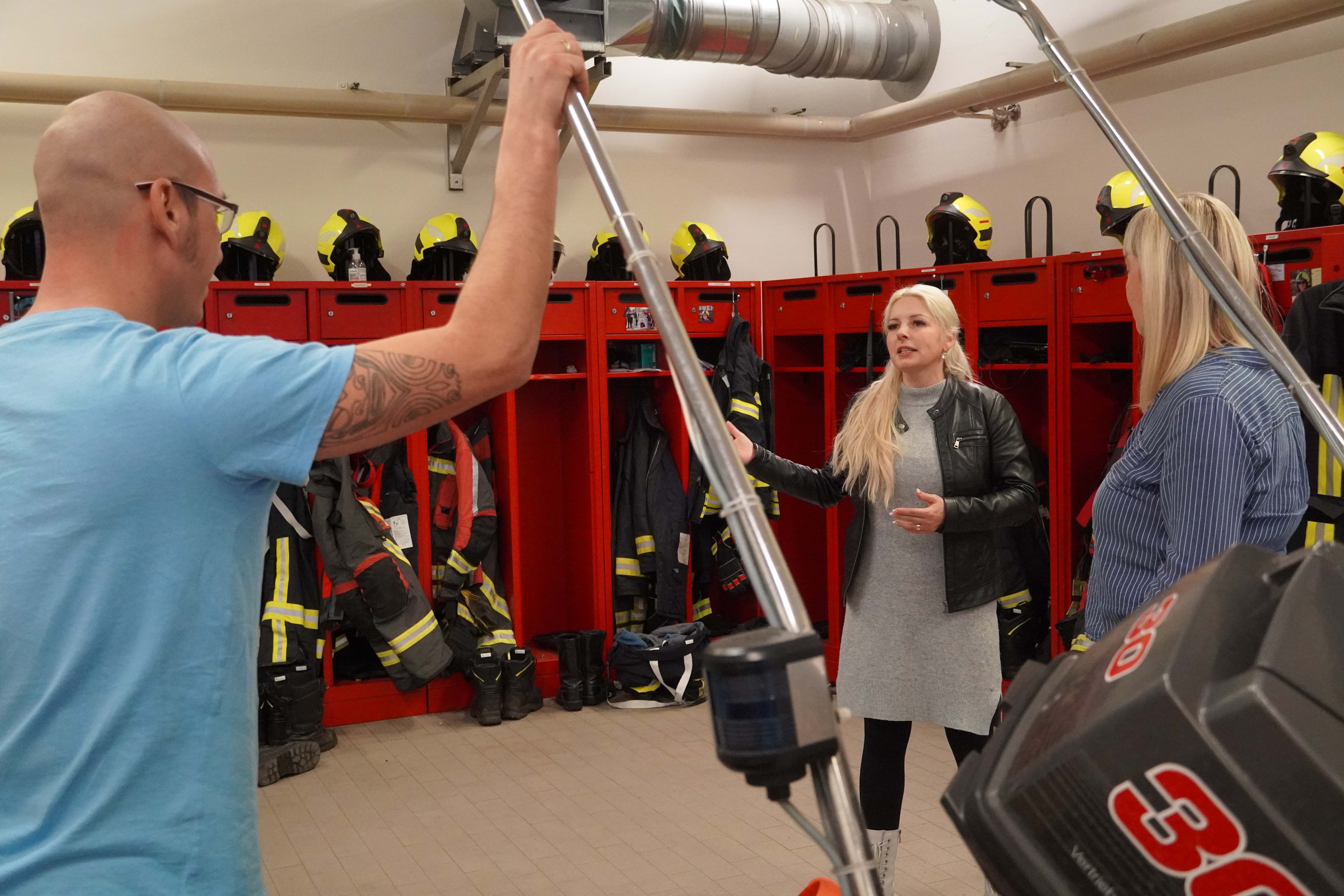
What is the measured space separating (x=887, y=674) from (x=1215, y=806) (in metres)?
2.24

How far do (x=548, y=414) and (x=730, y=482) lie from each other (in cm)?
532

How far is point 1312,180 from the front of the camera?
13.1 feet

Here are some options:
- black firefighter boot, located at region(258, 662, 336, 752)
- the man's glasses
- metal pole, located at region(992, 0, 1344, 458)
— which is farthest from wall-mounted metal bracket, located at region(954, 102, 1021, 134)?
the man's glasses

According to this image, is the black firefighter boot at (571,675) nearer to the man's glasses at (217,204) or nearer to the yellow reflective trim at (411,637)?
the yellow reflective trim at (411,637)

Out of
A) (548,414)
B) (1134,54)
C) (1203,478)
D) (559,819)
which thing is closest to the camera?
(1203,478)

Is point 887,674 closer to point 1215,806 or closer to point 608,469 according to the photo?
point 1215,806

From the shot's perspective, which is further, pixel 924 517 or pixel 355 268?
pixel 355 268

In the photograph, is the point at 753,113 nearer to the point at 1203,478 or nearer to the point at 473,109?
the point at 473,109

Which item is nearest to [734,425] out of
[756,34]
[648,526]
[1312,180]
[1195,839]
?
[648,526]

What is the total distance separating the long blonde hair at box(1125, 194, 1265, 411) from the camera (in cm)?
197

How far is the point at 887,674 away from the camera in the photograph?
3018mm

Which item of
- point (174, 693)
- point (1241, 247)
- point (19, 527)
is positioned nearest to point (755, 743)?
point (174, 693)

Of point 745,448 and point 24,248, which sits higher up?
point 24,248

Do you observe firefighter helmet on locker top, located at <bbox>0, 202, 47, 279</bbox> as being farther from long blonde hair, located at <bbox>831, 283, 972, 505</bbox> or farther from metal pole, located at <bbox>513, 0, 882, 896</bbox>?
metal pole, located at <bbox>513, 0, 882, 896</bbox>
